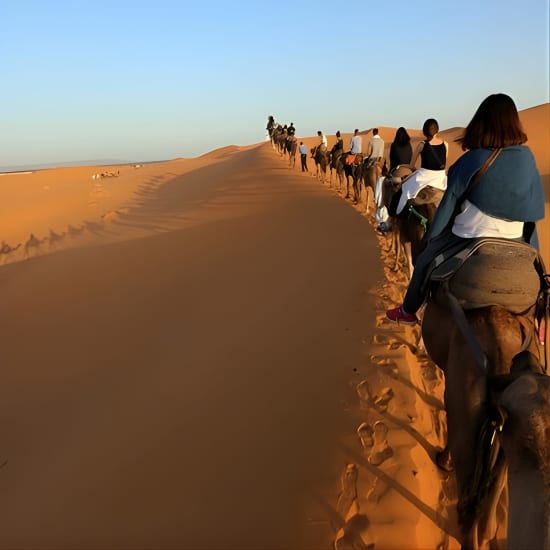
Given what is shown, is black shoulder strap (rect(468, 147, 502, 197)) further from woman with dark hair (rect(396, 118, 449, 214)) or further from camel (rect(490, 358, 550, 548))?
woman with dark hair (rect(396, 118, 449, 214))

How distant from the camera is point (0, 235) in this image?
20.0 meters

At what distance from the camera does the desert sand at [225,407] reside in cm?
336

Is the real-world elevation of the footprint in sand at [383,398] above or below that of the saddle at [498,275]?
below

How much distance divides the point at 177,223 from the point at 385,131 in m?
56.1

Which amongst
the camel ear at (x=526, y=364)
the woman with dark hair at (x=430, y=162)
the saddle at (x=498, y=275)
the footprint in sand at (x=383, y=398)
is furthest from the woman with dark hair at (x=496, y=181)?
the woman with dark hair at (x=430, y=162)

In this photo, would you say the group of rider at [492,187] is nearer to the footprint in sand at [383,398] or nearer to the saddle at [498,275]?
the saddle at [498,275]

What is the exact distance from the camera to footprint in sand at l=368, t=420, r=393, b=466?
3706mm

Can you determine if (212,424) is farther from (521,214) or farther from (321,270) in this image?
(321,270)

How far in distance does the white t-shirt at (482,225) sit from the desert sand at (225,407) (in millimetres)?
2162

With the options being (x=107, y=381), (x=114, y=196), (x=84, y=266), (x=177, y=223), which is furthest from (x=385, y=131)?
(x=107, y=381)

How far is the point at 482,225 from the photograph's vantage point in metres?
2.76

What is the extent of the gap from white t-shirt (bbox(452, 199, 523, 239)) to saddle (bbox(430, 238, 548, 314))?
0.07m

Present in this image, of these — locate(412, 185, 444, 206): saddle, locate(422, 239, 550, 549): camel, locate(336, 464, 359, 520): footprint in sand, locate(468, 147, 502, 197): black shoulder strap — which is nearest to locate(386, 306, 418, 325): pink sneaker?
locate(422, 239, 550, 549): camel

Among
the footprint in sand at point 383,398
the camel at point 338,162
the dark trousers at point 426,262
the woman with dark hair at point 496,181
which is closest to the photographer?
the woman with dark hair at point 496,181
